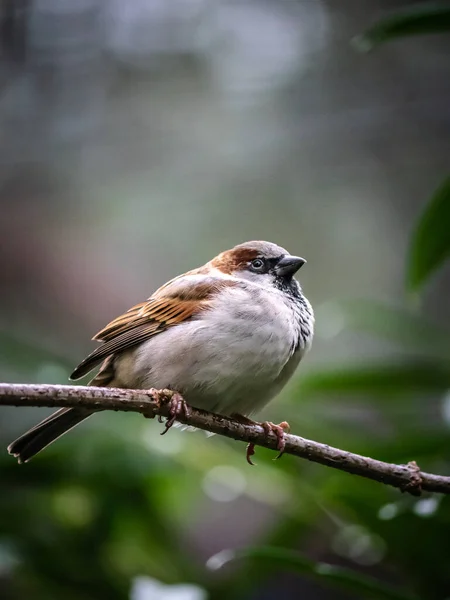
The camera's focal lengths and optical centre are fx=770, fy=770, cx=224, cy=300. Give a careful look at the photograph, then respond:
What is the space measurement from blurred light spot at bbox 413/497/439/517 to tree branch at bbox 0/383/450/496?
181 millimetres

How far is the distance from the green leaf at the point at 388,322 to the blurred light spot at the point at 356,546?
0.74 metres

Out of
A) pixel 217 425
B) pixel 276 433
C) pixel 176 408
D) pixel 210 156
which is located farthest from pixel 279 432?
pixel 210 156

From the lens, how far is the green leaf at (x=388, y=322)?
9.48ft

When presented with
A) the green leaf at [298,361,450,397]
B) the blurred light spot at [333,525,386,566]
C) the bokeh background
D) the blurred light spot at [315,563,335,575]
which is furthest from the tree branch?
the bokeh background

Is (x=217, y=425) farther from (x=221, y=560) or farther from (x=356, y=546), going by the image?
(x=356, y=546)

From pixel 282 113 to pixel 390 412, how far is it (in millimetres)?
5397

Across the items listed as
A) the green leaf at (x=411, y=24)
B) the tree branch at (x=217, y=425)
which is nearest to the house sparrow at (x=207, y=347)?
the tree branch at (x=217, y=425)

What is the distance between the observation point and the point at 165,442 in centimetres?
307

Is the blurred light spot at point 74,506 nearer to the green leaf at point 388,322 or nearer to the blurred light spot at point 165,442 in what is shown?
the blurred light spot at point 165,442

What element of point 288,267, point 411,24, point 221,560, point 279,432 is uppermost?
point 411,24

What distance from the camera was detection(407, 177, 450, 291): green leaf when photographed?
6.83 feet

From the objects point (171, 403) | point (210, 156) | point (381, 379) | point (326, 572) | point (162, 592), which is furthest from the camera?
point (210, 156)

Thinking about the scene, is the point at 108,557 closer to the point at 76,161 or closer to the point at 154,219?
the point at 154,219

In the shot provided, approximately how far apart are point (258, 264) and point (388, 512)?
1.21 m
